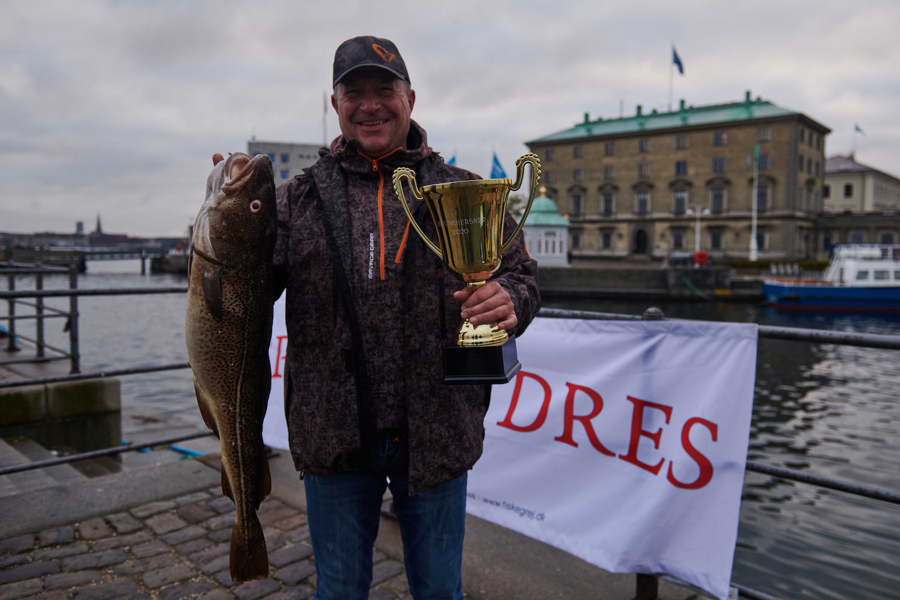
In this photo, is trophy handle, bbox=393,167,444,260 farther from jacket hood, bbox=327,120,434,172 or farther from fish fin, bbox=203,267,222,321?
fish fin, bbox=203,267,222,321

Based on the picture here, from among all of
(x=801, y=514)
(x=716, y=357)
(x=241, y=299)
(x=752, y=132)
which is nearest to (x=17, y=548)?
(x=241, y=299)

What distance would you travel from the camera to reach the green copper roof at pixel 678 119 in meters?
67.3

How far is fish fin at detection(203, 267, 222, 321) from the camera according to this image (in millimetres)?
1710

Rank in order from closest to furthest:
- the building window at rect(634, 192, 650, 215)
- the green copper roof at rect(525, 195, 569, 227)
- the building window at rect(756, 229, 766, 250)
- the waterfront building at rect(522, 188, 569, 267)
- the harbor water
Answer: the harbor water → the waterfront building at rect(522, 188, 569, 267) → the green copper roof at rect(525, 195, 569, 227) → the building window at rect(756, 229, 766, 250) → the building window at rect(634, 192, 650, 215)

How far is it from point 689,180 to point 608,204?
946cm

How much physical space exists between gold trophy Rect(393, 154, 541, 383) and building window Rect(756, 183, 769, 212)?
72361mm

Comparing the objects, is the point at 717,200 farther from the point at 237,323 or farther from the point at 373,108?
the point at 237,323

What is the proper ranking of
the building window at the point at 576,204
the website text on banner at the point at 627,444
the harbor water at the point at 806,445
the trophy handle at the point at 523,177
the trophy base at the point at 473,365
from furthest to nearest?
the building window at the point at 576,204, the harbor water at the point at 806,445, the website text on banner at the point at 627,444, the trophy handle at the point at 523,177, the trophy base at the point at 473,365

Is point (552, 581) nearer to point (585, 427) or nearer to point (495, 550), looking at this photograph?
point (495, 550)

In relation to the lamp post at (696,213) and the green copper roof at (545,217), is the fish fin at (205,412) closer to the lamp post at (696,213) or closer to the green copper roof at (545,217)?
the green copper roof at (545,217)

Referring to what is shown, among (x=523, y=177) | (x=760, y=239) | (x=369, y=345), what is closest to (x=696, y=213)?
(x=760, y=239)

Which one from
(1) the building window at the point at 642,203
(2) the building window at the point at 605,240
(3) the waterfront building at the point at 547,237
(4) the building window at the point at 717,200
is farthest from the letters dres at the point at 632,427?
(2) the building window at the point at 605,240

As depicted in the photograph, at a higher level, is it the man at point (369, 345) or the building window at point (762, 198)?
the building window at point (762, 198)

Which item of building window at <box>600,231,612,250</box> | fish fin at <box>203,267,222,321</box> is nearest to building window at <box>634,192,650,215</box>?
building window at <box>600,231,612,250</box>
